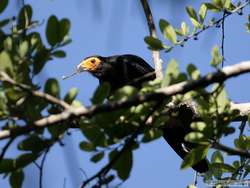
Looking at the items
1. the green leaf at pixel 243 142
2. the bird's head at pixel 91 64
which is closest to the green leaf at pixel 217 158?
the green leaf at pixel 243 142

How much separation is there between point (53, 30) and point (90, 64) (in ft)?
11.7

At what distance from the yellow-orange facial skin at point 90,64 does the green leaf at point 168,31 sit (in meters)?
2.99

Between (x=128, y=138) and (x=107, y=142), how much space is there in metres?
0.08

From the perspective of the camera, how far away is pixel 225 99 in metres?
2.36

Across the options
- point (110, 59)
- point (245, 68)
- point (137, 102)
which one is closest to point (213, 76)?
point (245, 68)

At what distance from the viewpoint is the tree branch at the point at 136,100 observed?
198cm

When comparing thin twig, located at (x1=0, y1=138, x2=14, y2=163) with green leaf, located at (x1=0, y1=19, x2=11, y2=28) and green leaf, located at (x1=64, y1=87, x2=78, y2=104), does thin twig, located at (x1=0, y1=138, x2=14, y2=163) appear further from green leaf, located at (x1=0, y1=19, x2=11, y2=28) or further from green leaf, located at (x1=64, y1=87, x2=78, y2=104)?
green leaf, located at (x1=0, y1=19, x2=11, y2=28)

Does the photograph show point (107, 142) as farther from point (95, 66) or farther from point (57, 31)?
point (95, 66)

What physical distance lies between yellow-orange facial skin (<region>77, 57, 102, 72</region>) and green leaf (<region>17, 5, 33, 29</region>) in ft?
10.8

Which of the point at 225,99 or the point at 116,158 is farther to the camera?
the point at 225,99

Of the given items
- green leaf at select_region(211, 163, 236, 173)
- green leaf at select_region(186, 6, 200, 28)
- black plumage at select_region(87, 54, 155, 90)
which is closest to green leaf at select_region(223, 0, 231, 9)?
green leaf at select_region(186, 6, 200, 28)

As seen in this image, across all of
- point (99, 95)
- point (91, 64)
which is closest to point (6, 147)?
point (99, 95)

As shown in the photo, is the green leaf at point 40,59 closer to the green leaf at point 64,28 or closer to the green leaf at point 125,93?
the green leaf at point 64,28

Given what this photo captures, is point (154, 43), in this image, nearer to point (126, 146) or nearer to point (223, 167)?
point (126, 146)
